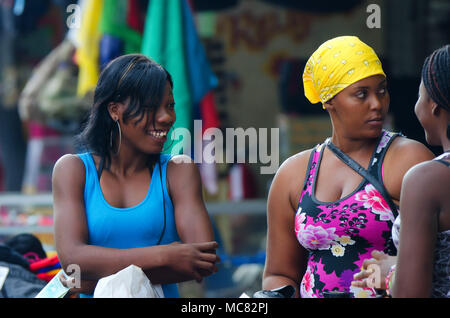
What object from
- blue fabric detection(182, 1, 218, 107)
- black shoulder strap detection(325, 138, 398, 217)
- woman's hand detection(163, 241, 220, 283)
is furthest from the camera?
blue fabric detection(182, 1, 218, 107)

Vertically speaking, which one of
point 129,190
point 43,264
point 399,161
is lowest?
point 43,264

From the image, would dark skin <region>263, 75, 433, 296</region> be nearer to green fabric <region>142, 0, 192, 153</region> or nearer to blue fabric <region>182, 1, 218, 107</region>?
green fabric <region>142, 0, 192, 153</region>

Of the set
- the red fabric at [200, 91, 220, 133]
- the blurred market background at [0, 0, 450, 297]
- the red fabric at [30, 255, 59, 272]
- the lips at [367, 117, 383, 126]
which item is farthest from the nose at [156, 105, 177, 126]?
the red fabric at [200, 91, 220, 133]

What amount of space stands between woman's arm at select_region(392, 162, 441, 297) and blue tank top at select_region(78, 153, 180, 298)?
3.17ft

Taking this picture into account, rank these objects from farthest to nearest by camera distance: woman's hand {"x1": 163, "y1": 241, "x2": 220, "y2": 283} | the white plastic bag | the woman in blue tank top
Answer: the woman in blue tank top < woman's hand {"x1": 163, "y1": 241, "x2": 220, "y2": 283} < the white plastic bag

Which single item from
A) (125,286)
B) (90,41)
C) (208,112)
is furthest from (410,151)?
(90,41)

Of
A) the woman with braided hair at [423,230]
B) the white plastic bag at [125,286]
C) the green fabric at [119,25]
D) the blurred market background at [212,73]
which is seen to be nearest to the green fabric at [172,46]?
the blurred market background at [212,73]

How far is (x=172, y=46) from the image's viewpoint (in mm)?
4203

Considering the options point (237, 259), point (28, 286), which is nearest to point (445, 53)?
point (28, 286)

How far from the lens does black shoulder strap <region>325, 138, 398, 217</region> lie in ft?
7.01

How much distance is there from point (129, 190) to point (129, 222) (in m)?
0.14

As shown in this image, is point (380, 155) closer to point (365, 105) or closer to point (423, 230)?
point (365, 105)

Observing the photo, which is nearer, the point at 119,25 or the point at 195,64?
the point at 195,64
